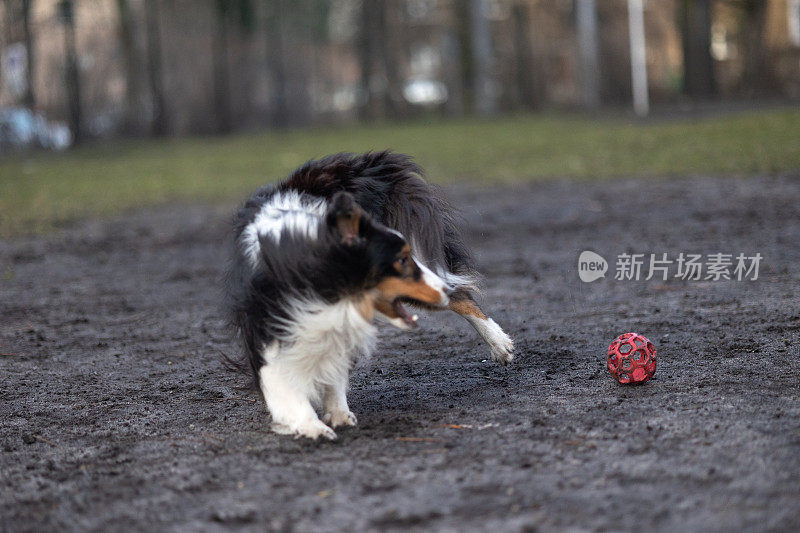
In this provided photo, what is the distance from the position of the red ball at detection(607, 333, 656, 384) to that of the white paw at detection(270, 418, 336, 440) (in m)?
1.49

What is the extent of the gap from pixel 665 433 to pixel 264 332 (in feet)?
5.78

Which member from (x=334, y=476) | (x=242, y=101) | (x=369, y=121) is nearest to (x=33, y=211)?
(x=334, y=476)

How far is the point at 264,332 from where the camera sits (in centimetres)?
423

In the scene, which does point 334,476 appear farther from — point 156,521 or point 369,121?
point 369,121

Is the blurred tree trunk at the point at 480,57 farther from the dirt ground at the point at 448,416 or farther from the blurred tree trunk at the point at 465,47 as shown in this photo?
the dirt ground at the point at 448,416

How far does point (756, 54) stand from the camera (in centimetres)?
3038

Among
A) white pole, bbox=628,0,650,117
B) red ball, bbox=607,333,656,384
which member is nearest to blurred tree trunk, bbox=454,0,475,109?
white pole, bbox=628,0,650,117

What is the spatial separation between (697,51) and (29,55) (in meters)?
20.3

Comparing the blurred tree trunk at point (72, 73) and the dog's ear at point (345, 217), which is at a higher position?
the blurred tree trunk at point (72, 73)

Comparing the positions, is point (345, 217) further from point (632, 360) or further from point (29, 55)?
point (29, 55)

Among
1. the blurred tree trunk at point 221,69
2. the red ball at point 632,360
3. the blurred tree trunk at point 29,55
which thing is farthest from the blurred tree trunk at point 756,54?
the red ball at point 632,360

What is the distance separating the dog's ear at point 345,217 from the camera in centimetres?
396

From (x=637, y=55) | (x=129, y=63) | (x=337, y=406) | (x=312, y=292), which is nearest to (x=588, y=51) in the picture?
(x=637, y=55)

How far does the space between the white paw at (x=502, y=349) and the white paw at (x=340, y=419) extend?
3.69 feet
